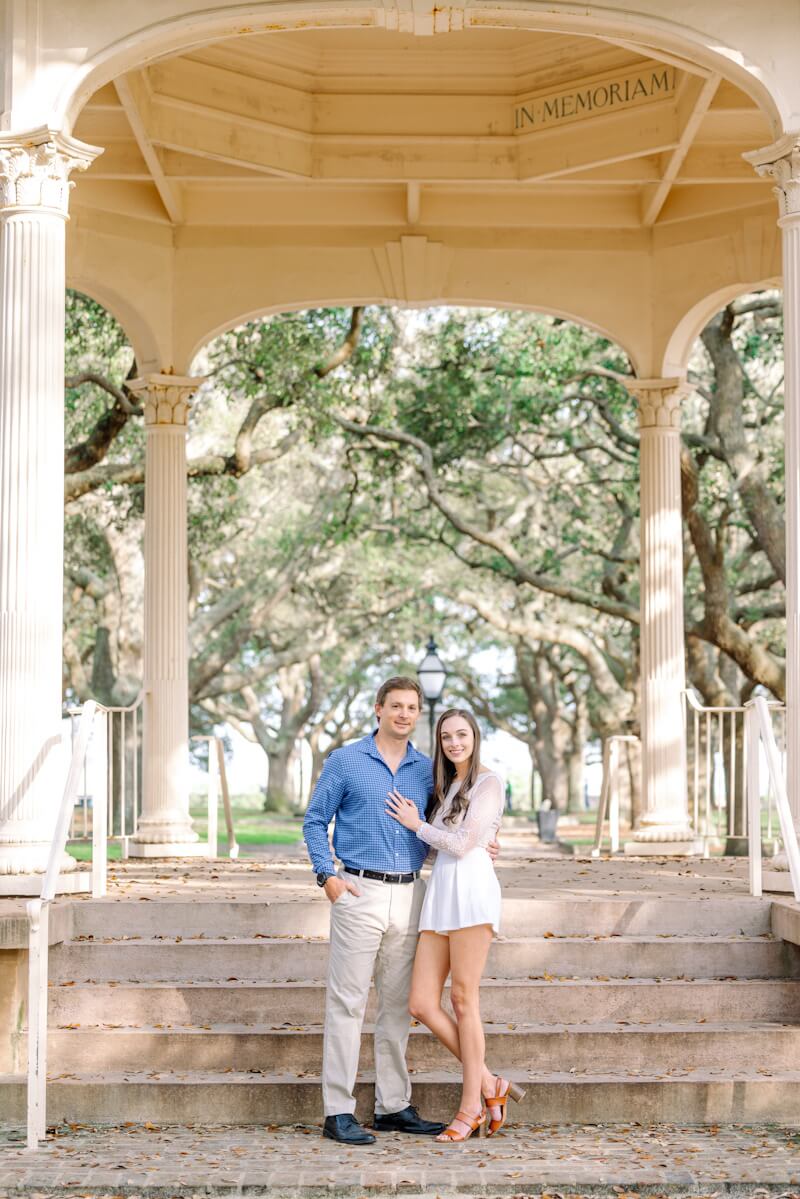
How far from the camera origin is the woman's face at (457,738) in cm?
665

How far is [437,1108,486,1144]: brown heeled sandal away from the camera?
650 centimetres

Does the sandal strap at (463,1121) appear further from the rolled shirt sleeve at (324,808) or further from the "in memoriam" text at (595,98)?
the "in memoriam" text at (595,98)

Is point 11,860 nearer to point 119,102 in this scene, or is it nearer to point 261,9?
point 261,9

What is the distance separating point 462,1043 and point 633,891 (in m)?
2.83

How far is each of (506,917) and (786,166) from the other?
443 cm

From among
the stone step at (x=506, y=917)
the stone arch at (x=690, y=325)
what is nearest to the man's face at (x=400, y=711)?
the stone step at (x=506, y=917)

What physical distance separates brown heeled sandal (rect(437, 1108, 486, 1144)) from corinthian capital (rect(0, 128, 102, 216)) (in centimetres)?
525

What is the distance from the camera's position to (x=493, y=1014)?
7664 millimetres

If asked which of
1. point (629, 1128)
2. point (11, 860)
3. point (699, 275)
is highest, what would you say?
point (699, 275)

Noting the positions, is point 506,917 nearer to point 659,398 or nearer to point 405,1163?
point 405,1163

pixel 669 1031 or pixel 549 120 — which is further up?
pixel 549 120

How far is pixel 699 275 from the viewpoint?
13.7 meters

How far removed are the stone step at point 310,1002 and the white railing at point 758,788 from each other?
32.9 inches

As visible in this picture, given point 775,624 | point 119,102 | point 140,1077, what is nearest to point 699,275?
point 119,102
